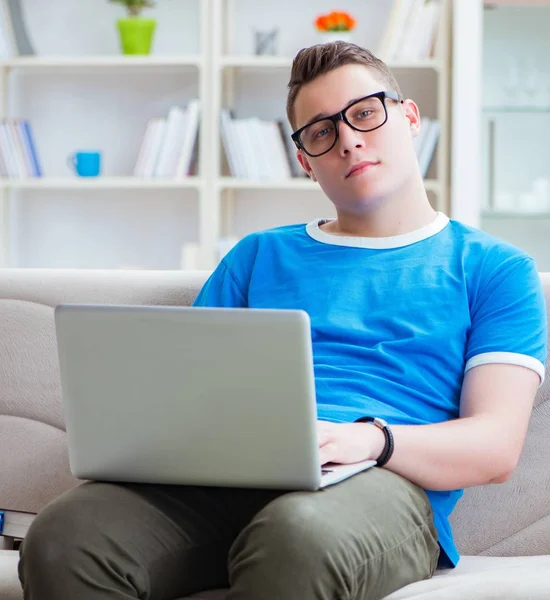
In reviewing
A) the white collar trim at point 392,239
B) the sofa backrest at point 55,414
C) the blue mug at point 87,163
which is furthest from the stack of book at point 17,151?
the white collar trim at point 392,239

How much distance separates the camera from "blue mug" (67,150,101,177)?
12.3 ft

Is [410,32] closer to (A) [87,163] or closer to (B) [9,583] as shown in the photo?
(A) [87,163]

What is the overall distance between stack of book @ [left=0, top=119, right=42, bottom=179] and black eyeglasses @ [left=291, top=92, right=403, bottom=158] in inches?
94.5

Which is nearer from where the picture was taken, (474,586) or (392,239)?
(474,586)

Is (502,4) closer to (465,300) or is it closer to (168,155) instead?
(168,155)

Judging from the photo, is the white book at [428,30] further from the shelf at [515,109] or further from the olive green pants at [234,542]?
the olive green pants at [234,542]

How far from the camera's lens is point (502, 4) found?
12.0ft

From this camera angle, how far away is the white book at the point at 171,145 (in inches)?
146

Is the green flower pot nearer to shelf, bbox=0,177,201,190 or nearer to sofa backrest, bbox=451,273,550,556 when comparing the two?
shelf, bbox=0,177,201,190

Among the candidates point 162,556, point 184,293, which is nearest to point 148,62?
point 184,293

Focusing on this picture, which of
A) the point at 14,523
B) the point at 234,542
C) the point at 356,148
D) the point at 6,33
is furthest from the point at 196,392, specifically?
the point at 6,33

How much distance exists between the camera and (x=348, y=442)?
1222 mm

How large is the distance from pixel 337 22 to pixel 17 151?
4.25 feet

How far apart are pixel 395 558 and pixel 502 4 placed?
2916 mm
